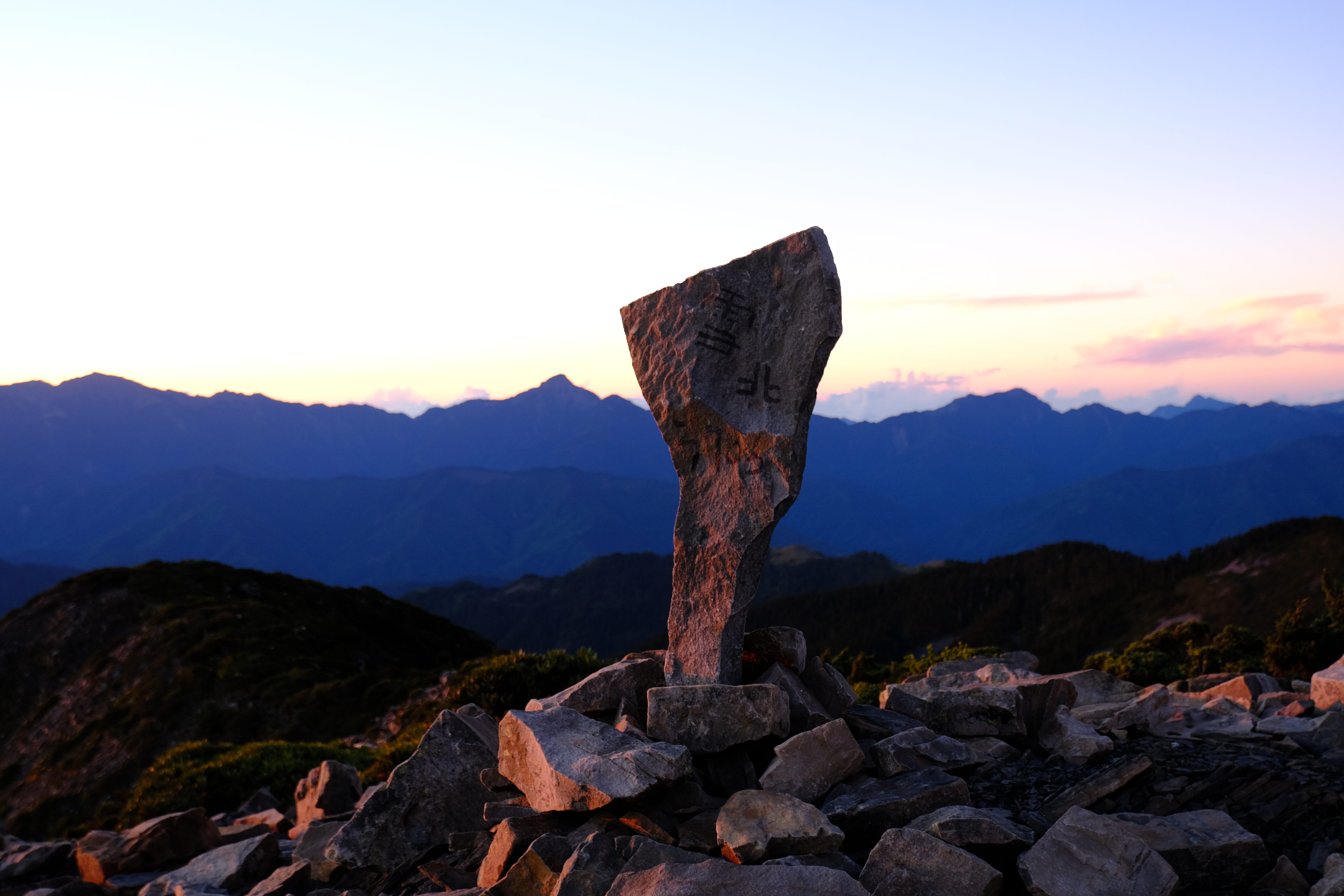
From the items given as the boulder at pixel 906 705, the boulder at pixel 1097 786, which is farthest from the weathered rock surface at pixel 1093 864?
the boulder at pixel 906 705

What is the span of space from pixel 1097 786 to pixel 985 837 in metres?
2.25

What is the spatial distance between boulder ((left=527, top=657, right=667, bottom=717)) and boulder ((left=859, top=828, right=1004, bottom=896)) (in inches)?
140

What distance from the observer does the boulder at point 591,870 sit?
269 inches

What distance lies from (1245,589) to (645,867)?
63.3m

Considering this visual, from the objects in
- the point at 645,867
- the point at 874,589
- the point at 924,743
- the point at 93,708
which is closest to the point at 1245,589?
the point at 874,589

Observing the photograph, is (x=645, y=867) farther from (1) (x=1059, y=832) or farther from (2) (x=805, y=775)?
(1) (x=1059, y=832)

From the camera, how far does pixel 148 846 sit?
1212cm

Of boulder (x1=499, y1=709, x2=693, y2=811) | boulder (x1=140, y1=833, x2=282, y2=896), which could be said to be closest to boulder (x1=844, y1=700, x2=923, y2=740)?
boulder (x1=499, y1=709, x2=693, y2=811)

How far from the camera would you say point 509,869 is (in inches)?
297

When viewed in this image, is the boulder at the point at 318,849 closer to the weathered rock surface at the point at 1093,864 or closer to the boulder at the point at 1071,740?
the weathered rock surface at the point at 1093,864

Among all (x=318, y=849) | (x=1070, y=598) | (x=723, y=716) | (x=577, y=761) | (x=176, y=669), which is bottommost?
(x=1070, y=598)

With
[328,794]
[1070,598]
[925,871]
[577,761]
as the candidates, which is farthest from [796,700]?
[1070,598]

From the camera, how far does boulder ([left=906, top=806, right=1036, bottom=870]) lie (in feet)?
22.8

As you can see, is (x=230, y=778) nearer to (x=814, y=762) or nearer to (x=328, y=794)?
(x=328, y=794)
